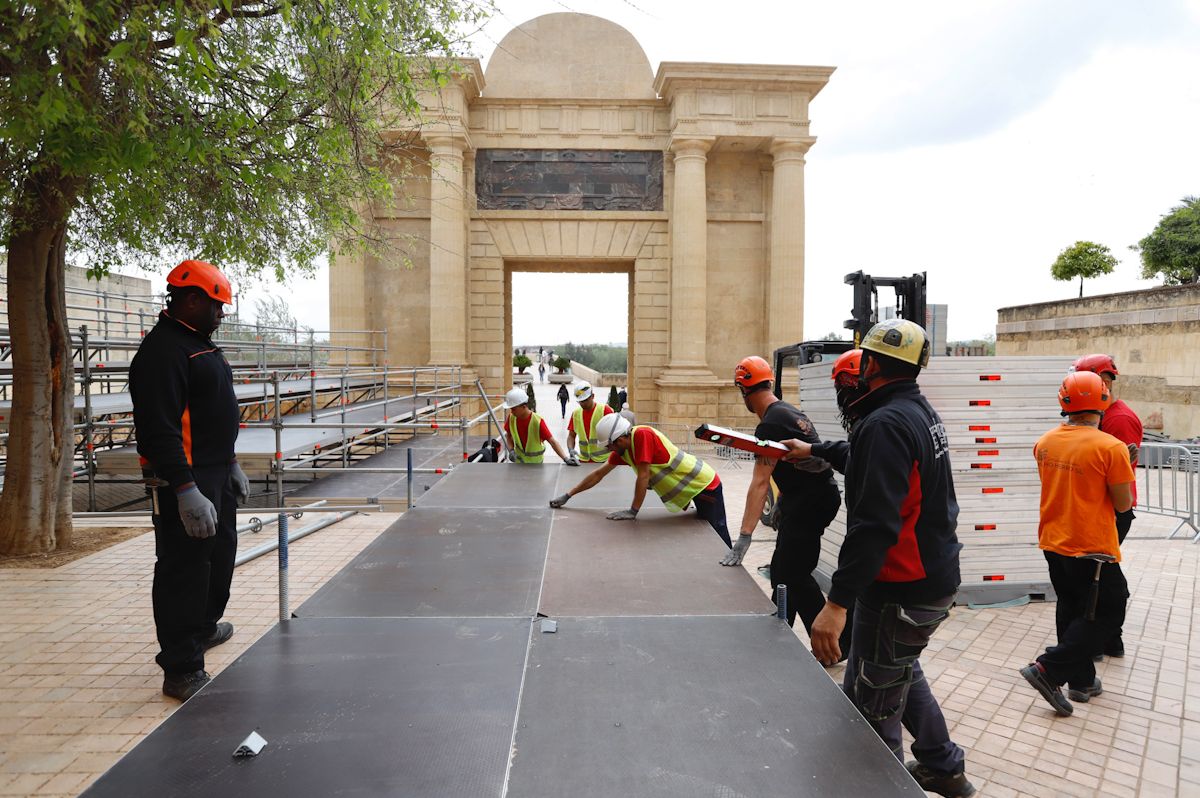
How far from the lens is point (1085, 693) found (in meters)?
3.95

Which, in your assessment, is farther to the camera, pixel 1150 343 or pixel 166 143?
pixel 1150 343

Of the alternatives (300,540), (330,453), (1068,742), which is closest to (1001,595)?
(1068,742)

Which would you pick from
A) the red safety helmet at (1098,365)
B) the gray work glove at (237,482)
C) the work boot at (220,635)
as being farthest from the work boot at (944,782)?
the work boot at (220,635)

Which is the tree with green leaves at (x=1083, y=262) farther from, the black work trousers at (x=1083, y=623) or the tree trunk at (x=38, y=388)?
the tree trunk at (x=38, y=388)

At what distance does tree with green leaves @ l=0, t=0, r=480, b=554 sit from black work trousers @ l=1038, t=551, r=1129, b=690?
18.4 feet

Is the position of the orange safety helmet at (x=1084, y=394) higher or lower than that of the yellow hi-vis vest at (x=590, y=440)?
higher

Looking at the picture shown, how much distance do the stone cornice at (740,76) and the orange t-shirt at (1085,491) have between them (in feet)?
53.1

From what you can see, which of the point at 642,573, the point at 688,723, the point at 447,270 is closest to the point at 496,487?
the point at 642,573

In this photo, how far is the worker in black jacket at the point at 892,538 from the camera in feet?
7.77

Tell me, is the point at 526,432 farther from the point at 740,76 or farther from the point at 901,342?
the point at 740,76

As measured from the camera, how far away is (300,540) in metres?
7.14

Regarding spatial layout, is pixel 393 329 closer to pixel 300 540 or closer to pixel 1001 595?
pixel 300 540

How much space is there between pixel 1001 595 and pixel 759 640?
4.33m

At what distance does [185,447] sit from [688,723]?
283cm
